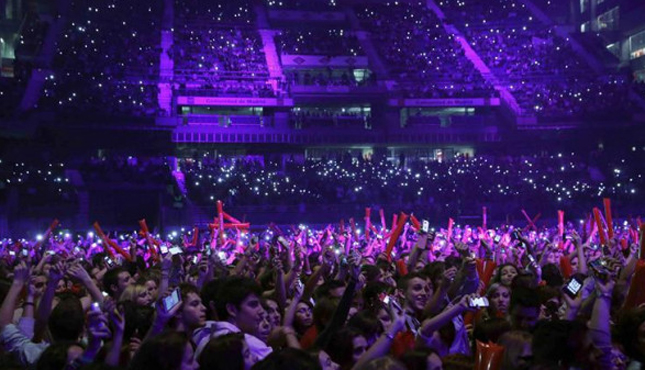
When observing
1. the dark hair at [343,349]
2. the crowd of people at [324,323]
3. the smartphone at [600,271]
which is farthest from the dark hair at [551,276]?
the dark hair at [343,349]

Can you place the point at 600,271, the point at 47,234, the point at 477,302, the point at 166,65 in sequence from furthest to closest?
1. the point at 166,65
2. the point at 47,234
3. the point at 477,302
4. the point at 600,271

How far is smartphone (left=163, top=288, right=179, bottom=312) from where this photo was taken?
15.8 feet

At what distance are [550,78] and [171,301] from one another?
4165cm

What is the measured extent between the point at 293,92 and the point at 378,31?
380 inches

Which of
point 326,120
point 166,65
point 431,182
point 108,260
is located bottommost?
point 108,260

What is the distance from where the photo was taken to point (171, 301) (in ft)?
15.9

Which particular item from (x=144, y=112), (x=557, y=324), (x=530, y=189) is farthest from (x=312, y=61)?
(x=557, y=324)

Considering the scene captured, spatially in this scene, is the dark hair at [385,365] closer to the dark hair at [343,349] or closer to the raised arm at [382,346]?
the raised arm at [382,346]

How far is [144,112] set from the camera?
36.7m

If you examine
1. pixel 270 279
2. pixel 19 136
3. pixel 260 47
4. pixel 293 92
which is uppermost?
pixel 260 47

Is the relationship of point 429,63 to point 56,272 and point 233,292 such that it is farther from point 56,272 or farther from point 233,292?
point 233,292

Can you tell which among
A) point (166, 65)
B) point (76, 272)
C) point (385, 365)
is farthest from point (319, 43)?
point (385, 365)

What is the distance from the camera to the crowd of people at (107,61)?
36.4 metres

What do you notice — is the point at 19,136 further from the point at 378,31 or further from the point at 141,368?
the point at 141,368
